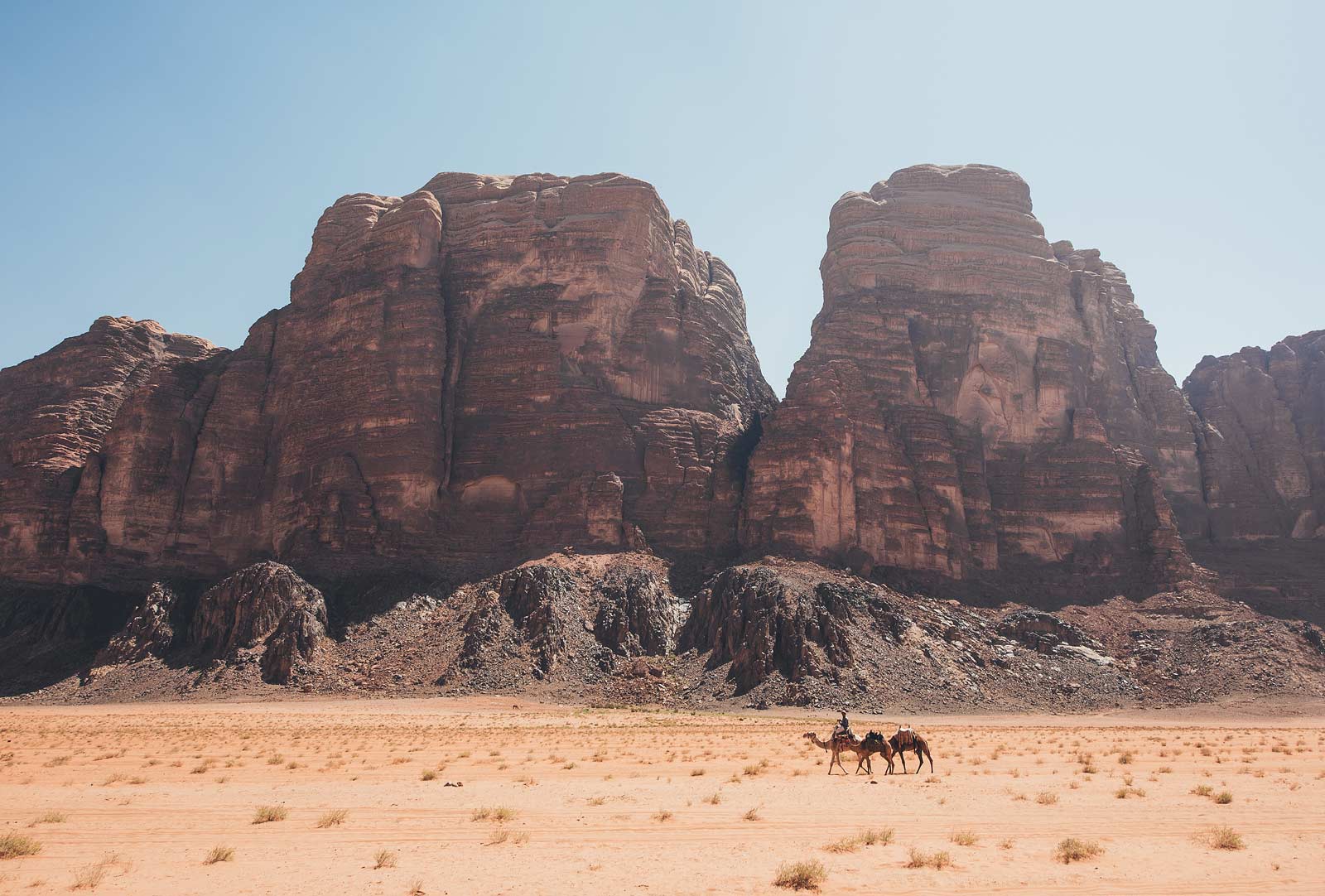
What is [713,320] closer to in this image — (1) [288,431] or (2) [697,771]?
(1) [288,431]

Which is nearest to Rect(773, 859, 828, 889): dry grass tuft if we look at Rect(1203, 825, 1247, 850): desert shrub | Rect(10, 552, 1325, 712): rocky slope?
Rect(1203, 825, 1247, 850): desert shrub

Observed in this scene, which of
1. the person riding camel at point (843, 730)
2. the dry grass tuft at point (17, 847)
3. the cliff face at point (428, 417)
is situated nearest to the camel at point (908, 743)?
the person riding camel at point (843, 730)

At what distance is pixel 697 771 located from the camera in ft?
101

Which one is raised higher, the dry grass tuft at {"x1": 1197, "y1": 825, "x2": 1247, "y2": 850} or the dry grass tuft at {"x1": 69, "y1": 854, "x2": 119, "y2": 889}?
the dry grass tuft at {"x1": 1197, "y1": 825, "x2": 1247, "y2": 850}

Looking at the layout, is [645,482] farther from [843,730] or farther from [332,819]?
[332,819]

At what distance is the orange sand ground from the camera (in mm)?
15766

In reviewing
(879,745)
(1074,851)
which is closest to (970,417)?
(879,745)

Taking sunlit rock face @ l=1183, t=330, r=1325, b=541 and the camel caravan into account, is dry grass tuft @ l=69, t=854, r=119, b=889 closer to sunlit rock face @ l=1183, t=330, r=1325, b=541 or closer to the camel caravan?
the camel caravan

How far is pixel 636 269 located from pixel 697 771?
8067cm

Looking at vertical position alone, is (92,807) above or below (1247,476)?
below

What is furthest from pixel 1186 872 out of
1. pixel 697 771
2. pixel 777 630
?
pixel 777 630

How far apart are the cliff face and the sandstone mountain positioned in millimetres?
326

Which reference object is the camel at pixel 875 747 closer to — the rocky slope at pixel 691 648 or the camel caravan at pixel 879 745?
the camel caravan at pixel 879 745

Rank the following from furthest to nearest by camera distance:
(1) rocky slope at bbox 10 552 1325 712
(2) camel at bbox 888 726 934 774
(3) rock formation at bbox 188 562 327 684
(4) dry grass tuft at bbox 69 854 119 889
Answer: (3) rock formation at bbox 188 562 327 684 → (1) rocky slope at bbox 10 552 1325 712 → (2) camel at bbox 888 726 934 774 → (4) dry grass tuft at bbox 69 854 119 889
